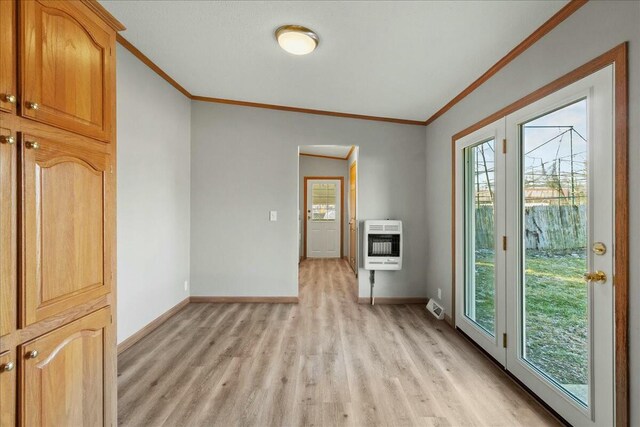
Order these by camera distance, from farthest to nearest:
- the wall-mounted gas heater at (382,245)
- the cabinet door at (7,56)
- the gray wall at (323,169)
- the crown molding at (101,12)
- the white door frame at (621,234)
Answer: the gray wall at (323,169), the wall-mounted gas heater at (382,245), the white door frame at (621,234), the crown molding at (101,12), the cabinet door at (7,56)

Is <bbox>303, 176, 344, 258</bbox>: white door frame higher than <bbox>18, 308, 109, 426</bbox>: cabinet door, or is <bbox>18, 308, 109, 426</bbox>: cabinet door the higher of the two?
<bbox>303, 176, 344, 258</bbox>: white door frame

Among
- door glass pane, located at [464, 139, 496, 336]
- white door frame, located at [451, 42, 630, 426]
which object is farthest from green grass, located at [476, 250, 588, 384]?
door glass pane, located at [464, 139, 496, 336]

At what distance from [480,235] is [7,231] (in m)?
2.98

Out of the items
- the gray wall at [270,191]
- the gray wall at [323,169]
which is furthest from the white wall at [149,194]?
the gray wall at [323,169]

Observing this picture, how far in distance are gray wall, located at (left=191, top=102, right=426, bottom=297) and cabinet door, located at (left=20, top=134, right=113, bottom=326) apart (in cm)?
247

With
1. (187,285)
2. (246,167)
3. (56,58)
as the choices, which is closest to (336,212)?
(246,167)

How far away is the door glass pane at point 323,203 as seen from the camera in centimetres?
708

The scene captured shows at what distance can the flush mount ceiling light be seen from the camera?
2.08m

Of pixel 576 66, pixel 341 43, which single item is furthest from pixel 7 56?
pixel 576 66

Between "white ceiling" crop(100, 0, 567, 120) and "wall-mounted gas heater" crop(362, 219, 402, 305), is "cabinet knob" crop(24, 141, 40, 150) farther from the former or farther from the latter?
"wall-mounted gas heater" crop(362, 219, 402, 305)

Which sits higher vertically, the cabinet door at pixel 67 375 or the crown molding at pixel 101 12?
the crown molding at pixel 101 12

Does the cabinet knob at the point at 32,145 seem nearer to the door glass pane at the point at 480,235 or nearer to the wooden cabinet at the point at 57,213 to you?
the wooden cabinet at the point at 57,213

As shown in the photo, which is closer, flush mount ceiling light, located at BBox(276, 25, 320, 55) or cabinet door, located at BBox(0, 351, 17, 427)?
cabinet door, located at BBox(0, 351, 17, 427)

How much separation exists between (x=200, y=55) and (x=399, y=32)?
1727 millimetres
